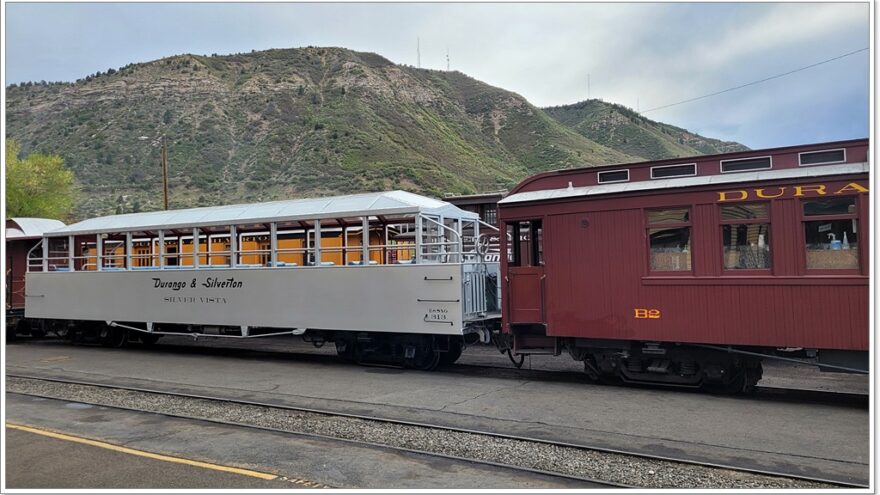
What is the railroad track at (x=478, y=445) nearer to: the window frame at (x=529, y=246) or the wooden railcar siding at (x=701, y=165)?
the window frame at (x=529, y=246)

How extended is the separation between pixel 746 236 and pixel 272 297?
30.8 ft

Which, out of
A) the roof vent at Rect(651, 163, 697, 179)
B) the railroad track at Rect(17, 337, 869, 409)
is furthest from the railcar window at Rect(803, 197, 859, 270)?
the railroad track at Rect(17, 337, 869, 409)

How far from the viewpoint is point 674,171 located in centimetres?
973

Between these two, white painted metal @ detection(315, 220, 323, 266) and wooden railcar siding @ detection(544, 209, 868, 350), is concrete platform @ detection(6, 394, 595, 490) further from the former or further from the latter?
white painted metal @ detection(315, 220, 323, 266)

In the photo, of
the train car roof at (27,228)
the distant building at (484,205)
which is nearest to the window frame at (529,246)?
the distant building at (484,205)

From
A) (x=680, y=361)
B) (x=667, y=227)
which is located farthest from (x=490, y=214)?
(x=680, y=361)

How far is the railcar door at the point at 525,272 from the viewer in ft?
35.2

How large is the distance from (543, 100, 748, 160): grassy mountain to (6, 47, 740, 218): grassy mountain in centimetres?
219

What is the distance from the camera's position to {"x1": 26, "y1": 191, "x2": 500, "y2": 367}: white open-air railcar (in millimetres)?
11906

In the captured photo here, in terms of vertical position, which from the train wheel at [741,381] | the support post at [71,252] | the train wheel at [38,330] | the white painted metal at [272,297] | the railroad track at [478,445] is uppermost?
the support post at [71,252]

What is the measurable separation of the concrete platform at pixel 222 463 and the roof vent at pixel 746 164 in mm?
5821

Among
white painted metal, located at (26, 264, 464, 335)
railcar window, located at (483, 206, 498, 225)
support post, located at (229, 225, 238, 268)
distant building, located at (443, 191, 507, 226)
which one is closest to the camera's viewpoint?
white painted metal, located at (26, 264, 464, 335)

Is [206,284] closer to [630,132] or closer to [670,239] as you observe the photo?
[670,239]

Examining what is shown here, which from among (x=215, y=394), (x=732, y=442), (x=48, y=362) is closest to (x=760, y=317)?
(x=732, y=442)
